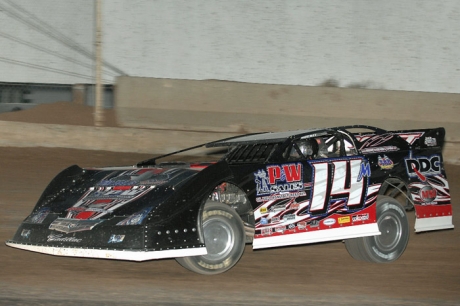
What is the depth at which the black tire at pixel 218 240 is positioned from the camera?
650 cm

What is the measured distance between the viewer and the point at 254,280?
672 cm

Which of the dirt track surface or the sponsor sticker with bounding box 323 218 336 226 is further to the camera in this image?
the sponsor sticker with bounding box 323 218 336 226

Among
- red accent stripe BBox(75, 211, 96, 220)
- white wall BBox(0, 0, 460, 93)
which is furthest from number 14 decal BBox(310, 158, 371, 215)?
white wall BBox(0, 0, 460, 93)

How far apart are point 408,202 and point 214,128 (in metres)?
7.86

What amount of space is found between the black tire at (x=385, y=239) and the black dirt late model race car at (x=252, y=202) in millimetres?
13

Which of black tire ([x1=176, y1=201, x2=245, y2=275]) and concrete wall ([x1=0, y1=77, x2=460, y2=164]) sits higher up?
concrete wall ([x1=0, y1=77, x2=460, y2=164])

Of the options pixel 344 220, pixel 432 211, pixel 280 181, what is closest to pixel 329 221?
pixel 344 220

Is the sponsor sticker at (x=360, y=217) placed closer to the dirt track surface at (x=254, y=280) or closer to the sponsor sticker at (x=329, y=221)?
the sponsor sticker at (x=329, y=221)

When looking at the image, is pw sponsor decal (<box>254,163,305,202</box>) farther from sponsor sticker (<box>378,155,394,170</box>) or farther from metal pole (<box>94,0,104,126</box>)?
metal pole (<box>94,0,104,126</box>)

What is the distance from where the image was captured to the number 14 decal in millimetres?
7102

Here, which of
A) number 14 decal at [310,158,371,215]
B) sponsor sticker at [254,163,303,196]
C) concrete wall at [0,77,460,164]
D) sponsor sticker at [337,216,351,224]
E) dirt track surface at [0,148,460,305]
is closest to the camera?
dirt track surface at [0,148,460,305]

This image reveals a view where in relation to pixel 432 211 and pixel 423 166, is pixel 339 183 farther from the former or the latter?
pixel 432 211

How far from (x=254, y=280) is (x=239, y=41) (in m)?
10.8

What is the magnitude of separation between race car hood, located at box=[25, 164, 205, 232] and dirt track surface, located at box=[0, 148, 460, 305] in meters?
0.55
